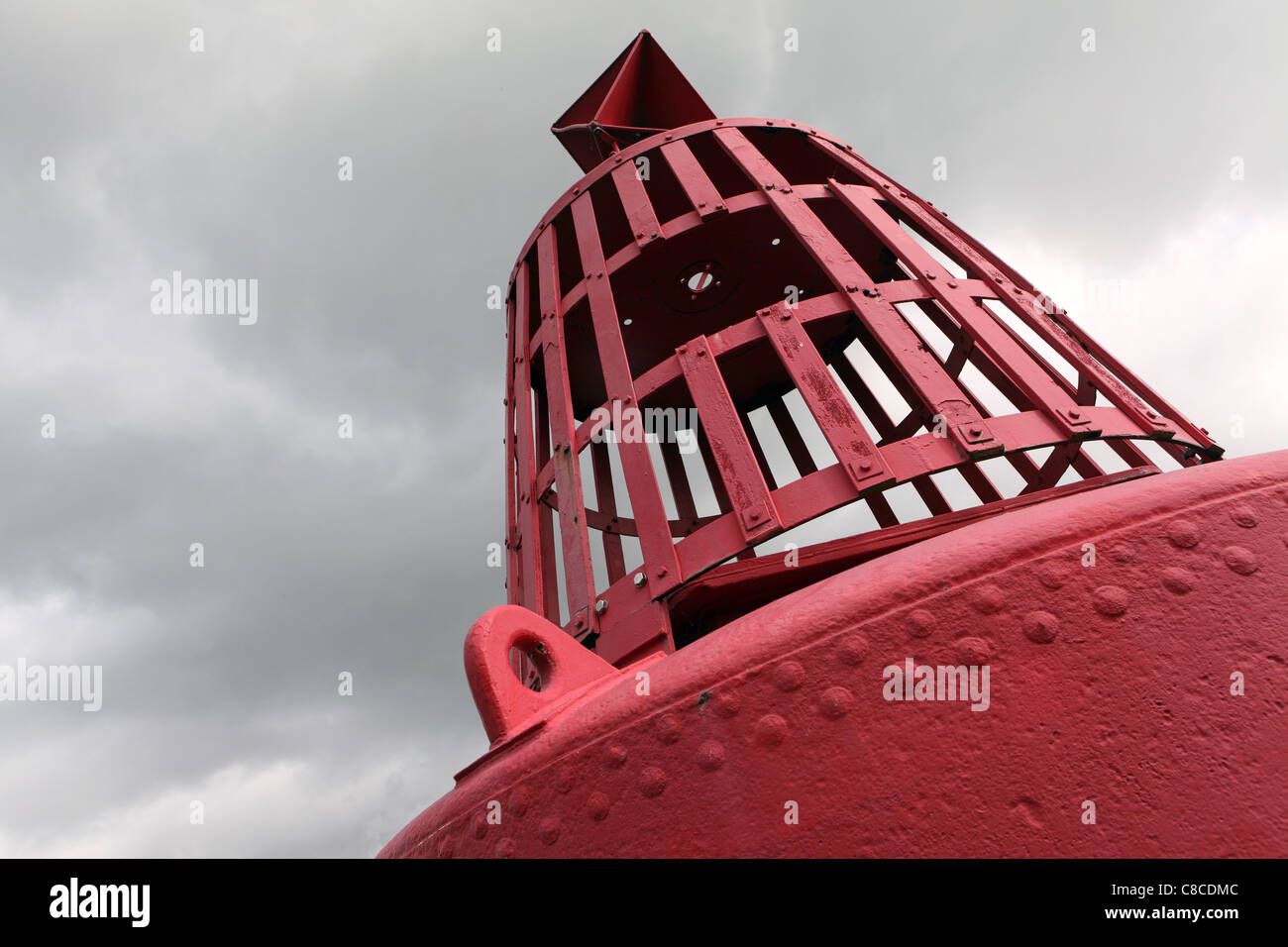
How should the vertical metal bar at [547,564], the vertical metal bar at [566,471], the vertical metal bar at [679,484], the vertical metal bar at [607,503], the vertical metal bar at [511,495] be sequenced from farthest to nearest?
the vertical metal bar at [679,484]
the vertical metal bar at [607,503]
the vertical metal bar at [511,495]
the vertical metal bar at [547,564]
the vertical metal bar at [566,471]

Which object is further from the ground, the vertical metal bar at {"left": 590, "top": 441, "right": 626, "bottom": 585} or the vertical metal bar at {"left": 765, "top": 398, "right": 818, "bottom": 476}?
the vertical metal bar at {"left": 765, "top": 398, "right": 818, "bottom": 476}

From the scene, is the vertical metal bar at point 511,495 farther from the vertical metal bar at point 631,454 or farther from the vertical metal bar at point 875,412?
the vertical metal bar at point 875,412

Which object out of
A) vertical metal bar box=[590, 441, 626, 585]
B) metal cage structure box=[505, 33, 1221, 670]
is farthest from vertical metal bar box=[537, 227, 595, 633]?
vertical metal bar box=[590, 441, 626, 585]

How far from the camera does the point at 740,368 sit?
30.0ft

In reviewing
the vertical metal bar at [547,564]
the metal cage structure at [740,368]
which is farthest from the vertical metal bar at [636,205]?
the vertical metal bar at [547,564]

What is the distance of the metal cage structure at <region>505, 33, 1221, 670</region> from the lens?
4012 mm

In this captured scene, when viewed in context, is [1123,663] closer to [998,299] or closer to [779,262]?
Result: [998,299]

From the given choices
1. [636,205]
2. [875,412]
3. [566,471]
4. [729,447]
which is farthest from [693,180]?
[875,412]

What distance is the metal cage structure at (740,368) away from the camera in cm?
401

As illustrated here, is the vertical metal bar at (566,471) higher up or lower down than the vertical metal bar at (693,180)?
lower down

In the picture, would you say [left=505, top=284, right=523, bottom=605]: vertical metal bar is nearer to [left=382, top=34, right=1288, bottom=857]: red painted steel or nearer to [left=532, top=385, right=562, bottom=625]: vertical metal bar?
[left=532, top=385, right=562, bottom=625]: vertical metal bar

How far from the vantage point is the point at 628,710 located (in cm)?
241
